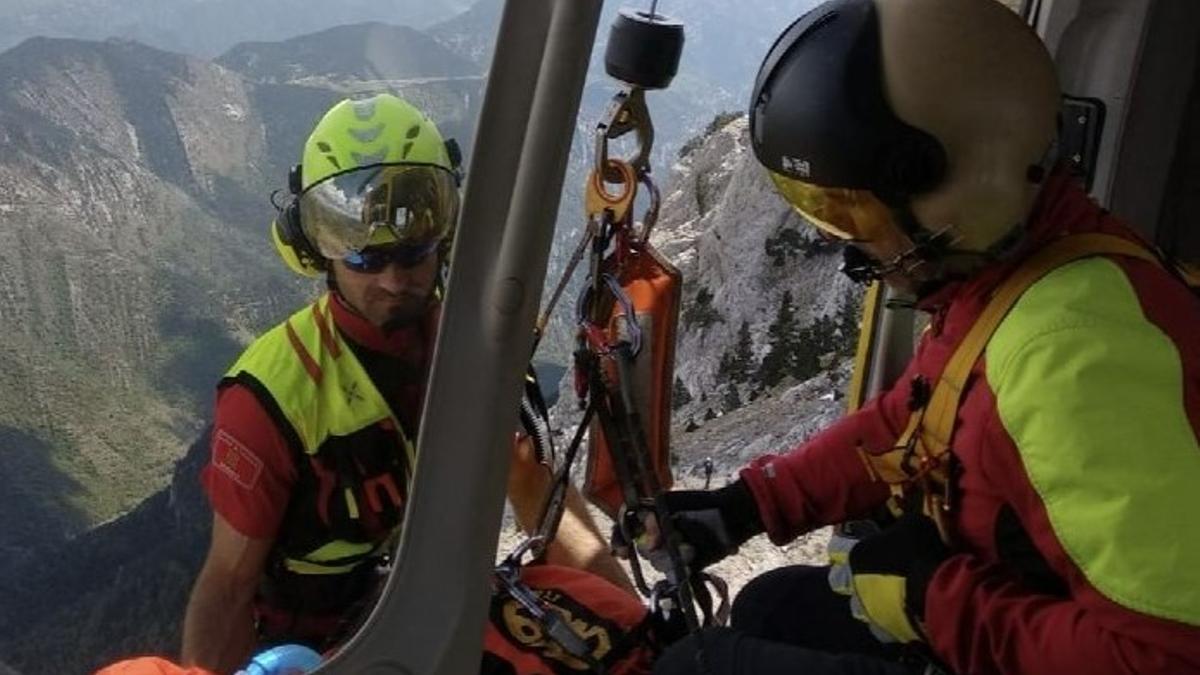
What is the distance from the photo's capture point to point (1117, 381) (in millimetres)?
1548

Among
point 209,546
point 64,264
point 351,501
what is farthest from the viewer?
point 351,501

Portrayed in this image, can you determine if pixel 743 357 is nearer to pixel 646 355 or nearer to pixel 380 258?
pixel 646 355

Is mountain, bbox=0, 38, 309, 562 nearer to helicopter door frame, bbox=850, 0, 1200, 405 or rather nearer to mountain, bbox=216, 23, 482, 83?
mountain, bbox=216, 23, 482, 83

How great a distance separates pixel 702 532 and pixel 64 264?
1.28 metres

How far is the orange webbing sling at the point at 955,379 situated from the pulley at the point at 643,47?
0.59 meters

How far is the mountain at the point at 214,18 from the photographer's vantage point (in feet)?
4.89

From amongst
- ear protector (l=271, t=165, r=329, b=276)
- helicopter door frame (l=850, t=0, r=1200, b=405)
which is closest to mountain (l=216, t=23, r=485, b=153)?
ear protector (l=271, t=165, r=329, b=276)

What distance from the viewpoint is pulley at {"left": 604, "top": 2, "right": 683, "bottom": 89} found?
1.93 m

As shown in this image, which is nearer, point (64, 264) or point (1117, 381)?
point (64, 264)

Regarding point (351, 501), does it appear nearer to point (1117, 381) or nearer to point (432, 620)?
point (432, 620)

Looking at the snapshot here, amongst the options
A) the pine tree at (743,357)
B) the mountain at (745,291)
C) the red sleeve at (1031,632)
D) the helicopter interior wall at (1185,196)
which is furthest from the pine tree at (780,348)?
the red sleeve at (1031,632)

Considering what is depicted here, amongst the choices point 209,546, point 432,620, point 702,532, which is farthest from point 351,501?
point 702,532

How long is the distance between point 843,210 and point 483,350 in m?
0.70

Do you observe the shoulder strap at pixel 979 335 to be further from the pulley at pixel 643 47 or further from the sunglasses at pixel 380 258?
the sunglasses at pixel 380 258
